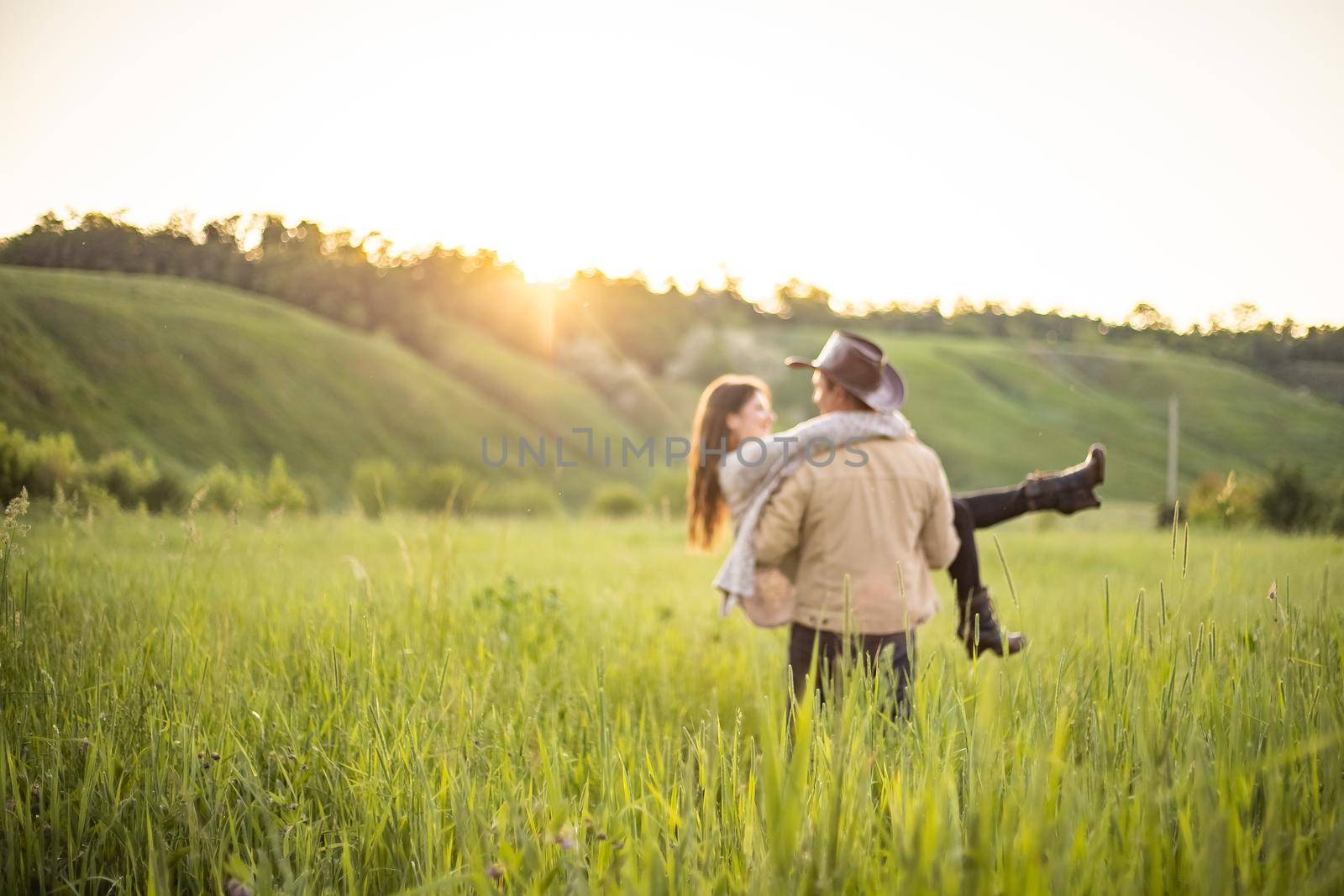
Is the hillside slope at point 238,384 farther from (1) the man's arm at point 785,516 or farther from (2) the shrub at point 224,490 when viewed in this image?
(1) the man's arm at point 785,516

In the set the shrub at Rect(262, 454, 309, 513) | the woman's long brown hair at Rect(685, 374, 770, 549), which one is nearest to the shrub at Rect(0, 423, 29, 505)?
the woman's long brown hair at Rect(685, 374, 770, 549)

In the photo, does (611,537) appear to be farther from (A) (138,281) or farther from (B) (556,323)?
(B) (556,323)

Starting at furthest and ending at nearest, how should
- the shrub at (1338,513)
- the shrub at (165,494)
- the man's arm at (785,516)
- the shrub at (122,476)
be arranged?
1. the shrub at (1338,513)
2. the shrub at (165,494)
3. the shrub at (122,476)
4. the man's arm at (785,516)

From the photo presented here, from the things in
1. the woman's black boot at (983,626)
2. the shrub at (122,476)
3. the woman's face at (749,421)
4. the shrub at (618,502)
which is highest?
the woman's face at (749,421)

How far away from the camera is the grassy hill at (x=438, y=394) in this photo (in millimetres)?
5078

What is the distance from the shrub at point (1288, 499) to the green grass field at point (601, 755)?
8.40 meters

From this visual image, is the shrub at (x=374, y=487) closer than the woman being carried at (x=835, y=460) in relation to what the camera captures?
No

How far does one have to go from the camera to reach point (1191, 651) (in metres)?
2.25

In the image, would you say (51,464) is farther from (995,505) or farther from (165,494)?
(995,505)

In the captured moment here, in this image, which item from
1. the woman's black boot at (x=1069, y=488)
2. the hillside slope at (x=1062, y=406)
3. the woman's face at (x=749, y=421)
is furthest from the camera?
the hillside slope at (x=1062, y=406)

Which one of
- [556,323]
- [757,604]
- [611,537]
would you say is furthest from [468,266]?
[757,604]

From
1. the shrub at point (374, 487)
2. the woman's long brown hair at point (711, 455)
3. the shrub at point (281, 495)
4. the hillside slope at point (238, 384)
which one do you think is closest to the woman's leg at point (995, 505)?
the woman's long brown hair at point (711, 455)

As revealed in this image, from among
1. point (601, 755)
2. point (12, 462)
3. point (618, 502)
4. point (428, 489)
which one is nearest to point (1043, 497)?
Result: point (601, 755)

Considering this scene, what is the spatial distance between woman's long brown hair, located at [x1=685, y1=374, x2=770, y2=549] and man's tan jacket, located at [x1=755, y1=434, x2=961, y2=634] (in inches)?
32.3
